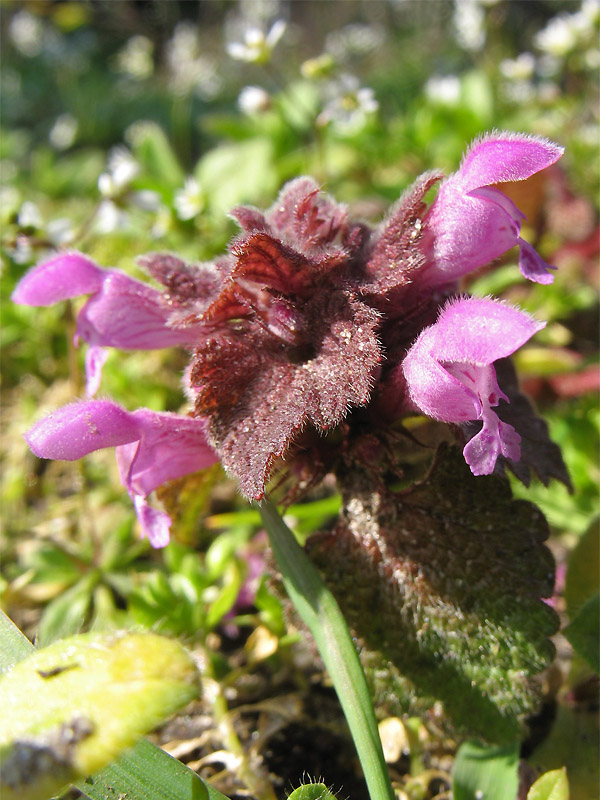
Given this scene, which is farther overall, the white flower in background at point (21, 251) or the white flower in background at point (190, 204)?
the white flower in background at point (190, 204)

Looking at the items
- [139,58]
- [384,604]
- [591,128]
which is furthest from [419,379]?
[139,58]

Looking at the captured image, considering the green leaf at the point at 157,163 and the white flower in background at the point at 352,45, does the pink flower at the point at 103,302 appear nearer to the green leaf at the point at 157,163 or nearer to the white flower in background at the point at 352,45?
the green leaf at the point at 157,163

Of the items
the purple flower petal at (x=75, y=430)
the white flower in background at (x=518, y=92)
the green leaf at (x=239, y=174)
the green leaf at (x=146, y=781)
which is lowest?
the white flower in background at (x=518, y=92)

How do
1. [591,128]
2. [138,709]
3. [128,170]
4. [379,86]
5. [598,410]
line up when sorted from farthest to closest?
[379,86]
[591,128]
[128,170]
[598,410]
[138,709]

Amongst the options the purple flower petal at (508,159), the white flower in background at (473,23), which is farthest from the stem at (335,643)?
the white flower in background at (473,23)

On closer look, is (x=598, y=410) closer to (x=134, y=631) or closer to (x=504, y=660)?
(x=504, y=660)

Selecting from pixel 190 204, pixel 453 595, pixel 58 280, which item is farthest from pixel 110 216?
pixel 453 595
